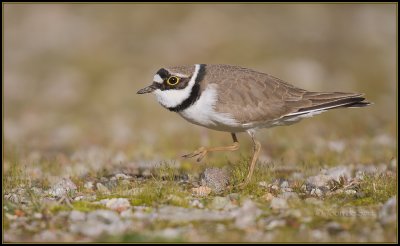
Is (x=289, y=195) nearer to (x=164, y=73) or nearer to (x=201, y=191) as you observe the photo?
(x=201, y=191)

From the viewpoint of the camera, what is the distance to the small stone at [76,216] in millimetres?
7039

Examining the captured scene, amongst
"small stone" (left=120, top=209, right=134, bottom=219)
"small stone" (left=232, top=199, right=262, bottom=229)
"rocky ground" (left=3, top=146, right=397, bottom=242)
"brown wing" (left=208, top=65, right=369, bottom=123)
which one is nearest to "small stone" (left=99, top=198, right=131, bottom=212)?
"rocky ground" (left=3, top=146, right=397, bottom=242)

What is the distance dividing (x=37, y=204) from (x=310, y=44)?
19.1 meters

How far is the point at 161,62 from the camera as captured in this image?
23625 mm

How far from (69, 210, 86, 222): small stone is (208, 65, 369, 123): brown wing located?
274cm

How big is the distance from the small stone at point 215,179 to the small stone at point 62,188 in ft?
5.77

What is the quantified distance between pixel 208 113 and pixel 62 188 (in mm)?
2215

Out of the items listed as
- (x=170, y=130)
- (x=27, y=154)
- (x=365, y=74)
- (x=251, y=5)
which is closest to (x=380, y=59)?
(x=365, y=74)

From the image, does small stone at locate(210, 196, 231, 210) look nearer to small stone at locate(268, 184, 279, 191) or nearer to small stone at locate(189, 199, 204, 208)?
small stone at locate(189, 199, 204, 208)

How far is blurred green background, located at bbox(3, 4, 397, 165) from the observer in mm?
15789

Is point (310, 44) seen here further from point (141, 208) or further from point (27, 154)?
point (141, 208)

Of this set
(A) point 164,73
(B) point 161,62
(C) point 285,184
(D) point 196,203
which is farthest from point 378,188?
(B) point 161,62

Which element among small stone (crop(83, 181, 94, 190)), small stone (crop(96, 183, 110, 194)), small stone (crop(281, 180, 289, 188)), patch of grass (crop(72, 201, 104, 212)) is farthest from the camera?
small stone (crop(83, 181, 94, 190))

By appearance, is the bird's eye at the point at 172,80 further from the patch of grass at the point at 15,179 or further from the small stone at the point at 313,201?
the small stone at the point at 313,201
